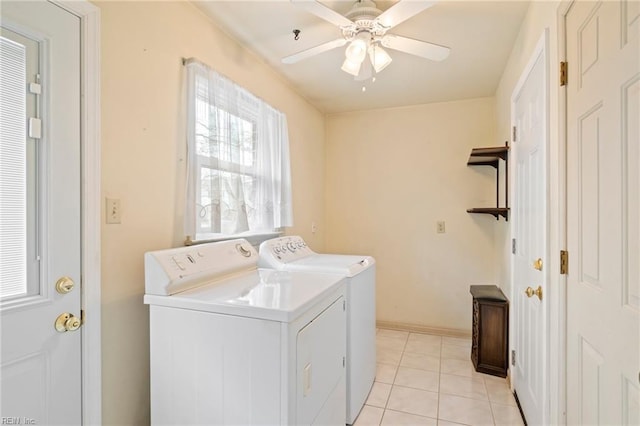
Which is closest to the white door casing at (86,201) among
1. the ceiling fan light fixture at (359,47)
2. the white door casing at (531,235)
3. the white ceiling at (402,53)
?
the white ceiling at (402,53)

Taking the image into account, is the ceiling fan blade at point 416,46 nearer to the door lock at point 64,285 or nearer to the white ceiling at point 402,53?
the white ceiling at point 402,53

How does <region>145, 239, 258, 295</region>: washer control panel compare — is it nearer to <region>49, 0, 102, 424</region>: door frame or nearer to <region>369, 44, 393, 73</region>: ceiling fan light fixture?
<region>49, 0, 102, 424</region>: door frame

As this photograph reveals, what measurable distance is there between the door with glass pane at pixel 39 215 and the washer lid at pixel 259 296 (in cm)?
33

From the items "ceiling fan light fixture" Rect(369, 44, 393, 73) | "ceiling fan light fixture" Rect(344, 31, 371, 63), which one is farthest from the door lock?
"ceiling fan light fixture" Rect(369, 44, 393, 73)

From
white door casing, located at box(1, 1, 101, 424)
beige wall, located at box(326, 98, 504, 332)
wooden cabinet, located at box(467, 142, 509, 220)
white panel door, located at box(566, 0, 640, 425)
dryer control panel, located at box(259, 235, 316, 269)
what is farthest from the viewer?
beige wall, located at box(326, 98, 504, 332)

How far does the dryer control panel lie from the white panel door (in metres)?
1.52

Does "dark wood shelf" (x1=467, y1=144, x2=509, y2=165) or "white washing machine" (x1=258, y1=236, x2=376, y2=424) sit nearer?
"white washing machine" (x1=258, y1=236, x2=376, y2=424)

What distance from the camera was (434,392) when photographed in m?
2.22

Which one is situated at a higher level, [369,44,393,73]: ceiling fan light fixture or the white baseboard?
[369,44,393,73]: ceiling fan light fixture

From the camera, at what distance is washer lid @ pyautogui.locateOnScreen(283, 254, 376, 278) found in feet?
6.21

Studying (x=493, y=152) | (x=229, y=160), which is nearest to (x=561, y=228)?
(x=493, y=152)

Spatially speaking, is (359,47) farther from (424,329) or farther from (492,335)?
(424,329)

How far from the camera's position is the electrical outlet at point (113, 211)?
1.37m

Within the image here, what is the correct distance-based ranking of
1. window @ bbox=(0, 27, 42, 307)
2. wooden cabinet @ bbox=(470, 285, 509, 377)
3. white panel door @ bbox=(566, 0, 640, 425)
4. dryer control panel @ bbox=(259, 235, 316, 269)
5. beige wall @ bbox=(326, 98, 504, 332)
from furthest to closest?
beige wall @ bbox=(326, 98, 504, 332)
wooden cabinet @ bbox=(470, 285, 509, 377)
dryer control panel @ bbox=(259, 235, 316, 269)
window @ bbox=(0, 27, 42, 307)
white panel door @ bbox=(566, 0, 640, 425)
